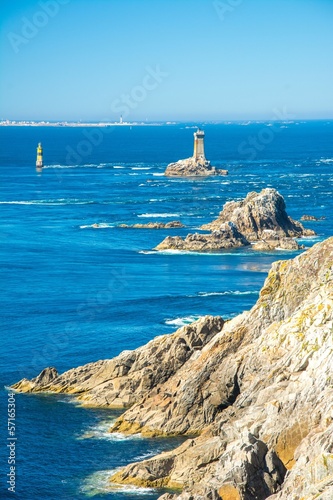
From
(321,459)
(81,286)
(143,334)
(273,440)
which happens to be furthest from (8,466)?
(81,286)

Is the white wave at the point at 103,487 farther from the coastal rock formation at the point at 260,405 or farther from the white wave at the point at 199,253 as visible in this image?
the white wave at the point at 199,253

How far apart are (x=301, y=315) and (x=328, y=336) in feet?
15.7

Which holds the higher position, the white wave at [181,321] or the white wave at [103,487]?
the white wave at [181,321]

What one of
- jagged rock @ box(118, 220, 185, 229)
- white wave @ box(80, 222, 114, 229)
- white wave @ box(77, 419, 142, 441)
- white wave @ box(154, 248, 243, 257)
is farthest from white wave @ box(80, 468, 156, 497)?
white wave @ box(80, 222, 114, 229)

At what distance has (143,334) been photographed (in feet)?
273

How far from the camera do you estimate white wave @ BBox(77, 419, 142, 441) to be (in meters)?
59.7

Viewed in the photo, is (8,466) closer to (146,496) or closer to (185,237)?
(146,496)

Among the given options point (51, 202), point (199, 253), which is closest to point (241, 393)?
point (199, 253)

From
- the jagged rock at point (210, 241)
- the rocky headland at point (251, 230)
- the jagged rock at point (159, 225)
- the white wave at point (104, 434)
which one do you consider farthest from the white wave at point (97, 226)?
the white wave at point (104, 434)

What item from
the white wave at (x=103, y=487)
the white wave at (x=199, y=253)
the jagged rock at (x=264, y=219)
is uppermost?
the jagged rock at (x=264, y=219)

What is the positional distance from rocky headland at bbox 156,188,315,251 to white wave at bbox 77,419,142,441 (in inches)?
2730

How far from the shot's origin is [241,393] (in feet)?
183

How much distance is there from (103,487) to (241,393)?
935 centimetres

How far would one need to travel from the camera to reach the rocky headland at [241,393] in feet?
146
